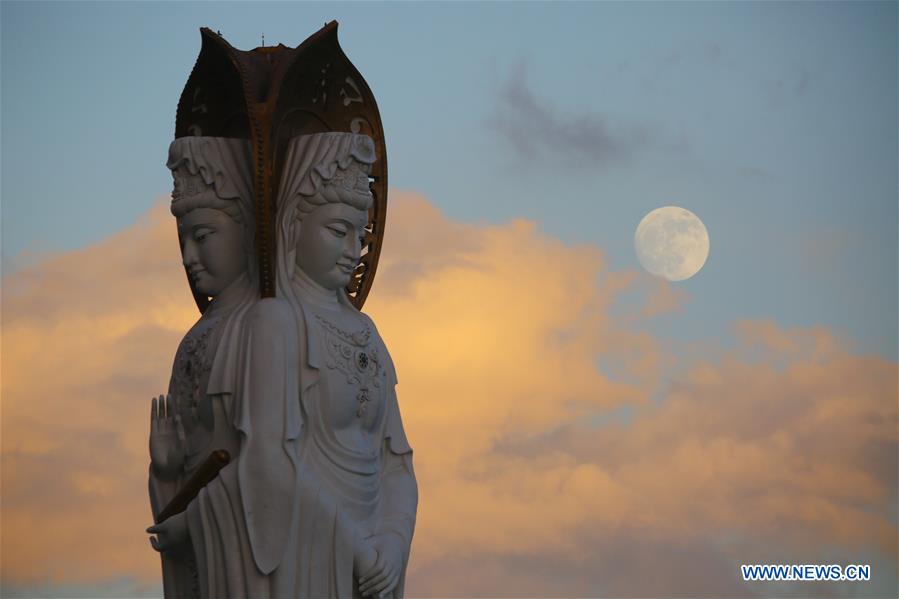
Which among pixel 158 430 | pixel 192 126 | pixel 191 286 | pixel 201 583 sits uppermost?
pixel 192 126

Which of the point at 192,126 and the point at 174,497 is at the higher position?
the point at 192,126

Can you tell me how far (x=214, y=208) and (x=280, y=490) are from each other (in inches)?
77.3

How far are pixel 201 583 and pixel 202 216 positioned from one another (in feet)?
7.79

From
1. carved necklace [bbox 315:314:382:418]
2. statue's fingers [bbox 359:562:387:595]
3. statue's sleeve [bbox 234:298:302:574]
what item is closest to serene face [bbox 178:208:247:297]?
statue's sleeve [bbox 234:298:302:574]

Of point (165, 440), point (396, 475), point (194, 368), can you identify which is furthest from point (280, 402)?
point (396, 475)

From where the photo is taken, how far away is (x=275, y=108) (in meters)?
12.5

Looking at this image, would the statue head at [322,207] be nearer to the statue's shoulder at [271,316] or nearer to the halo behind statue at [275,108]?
the halo behind statue at [275,108]

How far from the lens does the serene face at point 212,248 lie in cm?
1262

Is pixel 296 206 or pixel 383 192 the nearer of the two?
pixel 296 206

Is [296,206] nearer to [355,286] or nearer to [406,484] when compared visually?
[355,286]

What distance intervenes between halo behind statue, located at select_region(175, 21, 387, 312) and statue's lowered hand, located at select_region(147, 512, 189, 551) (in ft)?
5.09

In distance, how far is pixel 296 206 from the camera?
12.5m

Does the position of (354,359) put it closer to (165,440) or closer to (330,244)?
(330,244)

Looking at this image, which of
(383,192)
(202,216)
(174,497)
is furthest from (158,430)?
(383,192)
